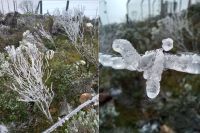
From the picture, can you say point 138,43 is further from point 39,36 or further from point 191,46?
point 39,36

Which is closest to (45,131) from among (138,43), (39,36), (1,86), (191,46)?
(1,86)

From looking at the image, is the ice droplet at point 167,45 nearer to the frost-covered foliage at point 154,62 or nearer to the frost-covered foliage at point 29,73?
the frost-covered foliage at point 154,62

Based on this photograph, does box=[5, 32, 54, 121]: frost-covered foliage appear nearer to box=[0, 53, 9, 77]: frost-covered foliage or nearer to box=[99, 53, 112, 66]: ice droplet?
box=[0, 53, 9, 77]: frost-covered foliage

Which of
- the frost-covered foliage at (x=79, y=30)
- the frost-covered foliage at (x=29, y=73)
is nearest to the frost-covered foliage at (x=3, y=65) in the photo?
the frost-covered foliage at (x=29, y=73)

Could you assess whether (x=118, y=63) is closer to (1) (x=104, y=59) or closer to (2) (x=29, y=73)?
(1) (x=104, y=59)

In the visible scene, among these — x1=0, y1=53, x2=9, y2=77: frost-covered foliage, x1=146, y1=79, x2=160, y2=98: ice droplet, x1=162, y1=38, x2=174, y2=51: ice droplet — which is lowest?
x1=146, y1=79, x2=160, y2=98: ice droplet

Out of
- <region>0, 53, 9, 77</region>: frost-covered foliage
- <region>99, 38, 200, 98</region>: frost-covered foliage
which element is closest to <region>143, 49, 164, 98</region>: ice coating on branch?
<region>99, 38, 200, 98</region>: frost-covered foliage

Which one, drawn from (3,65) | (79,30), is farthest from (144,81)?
(3,65)
